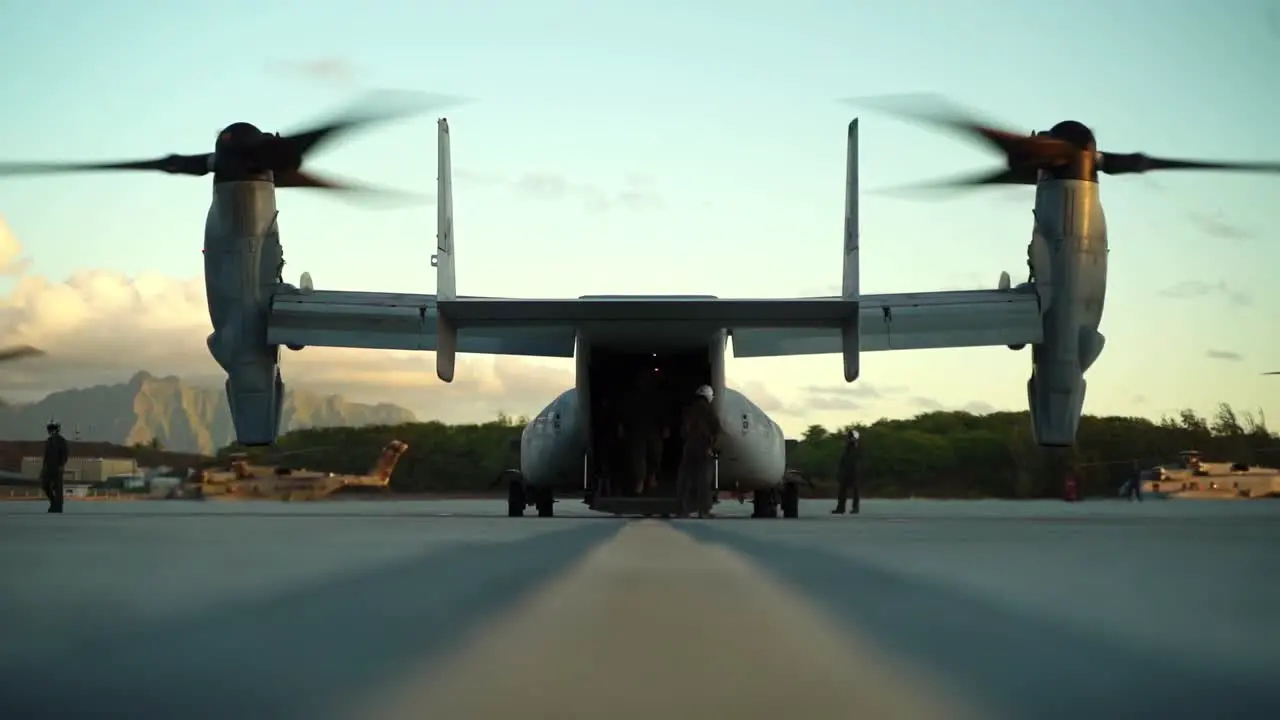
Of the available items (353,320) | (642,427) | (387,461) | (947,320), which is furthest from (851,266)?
(387,461)

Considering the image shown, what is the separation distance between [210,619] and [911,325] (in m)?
15.3

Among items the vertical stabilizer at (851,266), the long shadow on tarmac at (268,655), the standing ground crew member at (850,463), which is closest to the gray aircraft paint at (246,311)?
the vertical stabilizer at (851,266)

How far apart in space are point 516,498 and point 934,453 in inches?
1595

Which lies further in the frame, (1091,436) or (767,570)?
(1091,436)

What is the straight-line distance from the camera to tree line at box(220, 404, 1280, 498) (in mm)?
46156

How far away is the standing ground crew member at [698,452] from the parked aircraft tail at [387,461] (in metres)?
31.2

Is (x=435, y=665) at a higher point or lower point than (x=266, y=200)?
lower

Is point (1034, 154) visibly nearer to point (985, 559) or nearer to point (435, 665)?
point (985, 559)

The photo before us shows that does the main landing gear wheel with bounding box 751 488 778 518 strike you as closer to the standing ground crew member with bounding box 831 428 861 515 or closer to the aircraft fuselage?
the aircraft fuselage

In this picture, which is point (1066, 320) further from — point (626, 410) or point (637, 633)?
point (637, 633)

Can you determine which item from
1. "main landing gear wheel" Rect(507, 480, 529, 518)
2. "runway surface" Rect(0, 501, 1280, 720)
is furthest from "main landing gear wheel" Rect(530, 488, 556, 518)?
"runway surface" Rect(0, 501, 1280, 720)

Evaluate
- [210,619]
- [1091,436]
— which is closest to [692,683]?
[210,619]

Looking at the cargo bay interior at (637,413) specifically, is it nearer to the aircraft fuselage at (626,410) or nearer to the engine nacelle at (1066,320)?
the aircraft fuselage at (626,410)

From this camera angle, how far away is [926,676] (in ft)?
15.8
